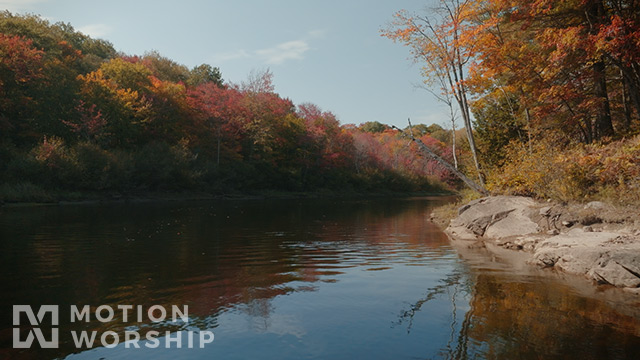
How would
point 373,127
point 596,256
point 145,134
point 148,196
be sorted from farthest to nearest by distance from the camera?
point 373,127 < point 145,134 < point 148,196 < point 596,256

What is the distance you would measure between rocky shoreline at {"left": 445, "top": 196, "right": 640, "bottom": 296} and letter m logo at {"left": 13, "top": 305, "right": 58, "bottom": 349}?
904cm

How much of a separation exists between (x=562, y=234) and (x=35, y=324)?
1128 centimetres

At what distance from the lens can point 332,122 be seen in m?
61.2

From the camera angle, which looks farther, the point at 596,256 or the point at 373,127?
the point at 373,127

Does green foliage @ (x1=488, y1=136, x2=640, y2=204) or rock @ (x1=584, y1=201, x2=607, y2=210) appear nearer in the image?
green foliage @ (x1=488, y1=136, x2=640, y2=204)

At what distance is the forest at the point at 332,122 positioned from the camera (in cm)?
1340

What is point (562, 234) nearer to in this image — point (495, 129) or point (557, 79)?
point (557, 79)

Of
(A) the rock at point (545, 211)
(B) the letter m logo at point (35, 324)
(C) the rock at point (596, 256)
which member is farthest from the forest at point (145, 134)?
(B) the letter m logo at point (35, 324)

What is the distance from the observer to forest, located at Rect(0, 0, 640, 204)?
13398 mm

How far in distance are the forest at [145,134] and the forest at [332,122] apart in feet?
0.55

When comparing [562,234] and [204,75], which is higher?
[204,75]

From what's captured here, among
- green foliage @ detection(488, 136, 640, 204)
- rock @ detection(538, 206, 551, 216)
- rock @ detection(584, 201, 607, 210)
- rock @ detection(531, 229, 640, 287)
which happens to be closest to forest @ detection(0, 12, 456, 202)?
green foliage @ detection(488, 136, 640, 204)

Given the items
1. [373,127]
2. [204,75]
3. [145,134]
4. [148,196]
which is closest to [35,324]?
[148,196]

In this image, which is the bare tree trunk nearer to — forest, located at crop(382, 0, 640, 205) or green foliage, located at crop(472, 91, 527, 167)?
forest, located at crop(382, 0, 640, 205)
